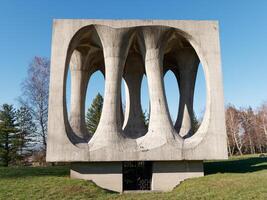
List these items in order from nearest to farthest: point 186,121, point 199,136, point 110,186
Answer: point 110,186
point 199,136
point 186,121

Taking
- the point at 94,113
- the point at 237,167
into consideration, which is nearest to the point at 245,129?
the point at 94,113

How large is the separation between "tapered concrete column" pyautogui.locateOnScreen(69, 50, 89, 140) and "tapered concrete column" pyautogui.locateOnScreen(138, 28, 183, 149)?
4530mm

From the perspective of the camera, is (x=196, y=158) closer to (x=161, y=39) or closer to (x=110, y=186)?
(x=110, y=186)

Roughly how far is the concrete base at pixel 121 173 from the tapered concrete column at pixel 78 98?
323 centimetres

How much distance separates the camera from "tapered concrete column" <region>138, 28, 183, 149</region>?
46.7 feet

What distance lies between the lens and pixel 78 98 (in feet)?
56.3

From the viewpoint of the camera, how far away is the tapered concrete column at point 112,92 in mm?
14000

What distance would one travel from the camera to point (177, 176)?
14.2m

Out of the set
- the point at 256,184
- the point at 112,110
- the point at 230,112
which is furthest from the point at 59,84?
the point at 230,112

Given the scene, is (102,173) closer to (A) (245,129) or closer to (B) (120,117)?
(B) (120,117)

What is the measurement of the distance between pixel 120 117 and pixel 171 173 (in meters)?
4.04

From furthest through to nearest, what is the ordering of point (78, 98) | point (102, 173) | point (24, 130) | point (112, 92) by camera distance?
point (24, 130) → point (78, 98) → point (112, 92) → point (102, 173)

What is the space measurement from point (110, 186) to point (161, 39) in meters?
8.45

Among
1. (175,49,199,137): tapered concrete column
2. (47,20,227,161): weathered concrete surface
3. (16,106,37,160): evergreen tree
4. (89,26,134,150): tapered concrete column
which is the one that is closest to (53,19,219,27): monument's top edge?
(47,20,227,161): weathered concrete surface
